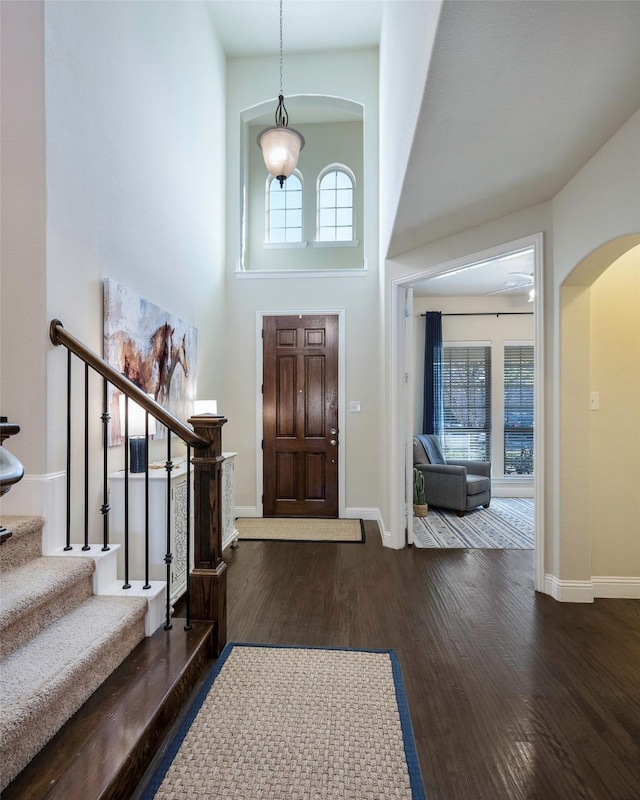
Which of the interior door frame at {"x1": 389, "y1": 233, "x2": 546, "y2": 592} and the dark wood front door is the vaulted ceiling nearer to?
the interior door frame at {"x1": 389, "y1": 233, "x2": 546, "y2": 592}

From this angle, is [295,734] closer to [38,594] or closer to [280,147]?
[38,594]

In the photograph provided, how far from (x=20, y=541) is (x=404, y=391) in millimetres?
3037

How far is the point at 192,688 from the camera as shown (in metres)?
1.91

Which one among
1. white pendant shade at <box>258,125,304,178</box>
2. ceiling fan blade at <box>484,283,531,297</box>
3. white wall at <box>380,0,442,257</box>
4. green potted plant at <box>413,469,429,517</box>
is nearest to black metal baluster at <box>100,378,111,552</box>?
white wall at <box>380,0,442,257</box>

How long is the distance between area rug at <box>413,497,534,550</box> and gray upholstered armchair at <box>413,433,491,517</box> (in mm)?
152

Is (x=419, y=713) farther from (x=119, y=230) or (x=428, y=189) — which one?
(x=119, y=230)

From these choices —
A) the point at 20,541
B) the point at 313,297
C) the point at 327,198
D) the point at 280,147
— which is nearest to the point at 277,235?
the point at 327,198

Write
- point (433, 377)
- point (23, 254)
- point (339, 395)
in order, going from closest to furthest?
point (23, 254) < point (339, 395) < point (433, 377)

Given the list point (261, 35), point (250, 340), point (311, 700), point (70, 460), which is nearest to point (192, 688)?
point (311, 700)

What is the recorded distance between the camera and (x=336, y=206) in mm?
5691

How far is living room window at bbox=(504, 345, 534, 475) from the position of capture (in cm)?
624

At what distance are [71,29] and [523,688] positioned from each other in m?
3.83

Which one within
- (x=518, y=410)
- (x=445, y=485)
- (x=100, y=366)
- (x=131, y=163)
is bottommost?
(x=445, y=485)

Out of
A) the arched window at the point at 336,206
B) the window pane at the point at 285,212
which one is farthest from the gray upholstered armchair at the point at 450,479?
the window pane at the point at 285,212
